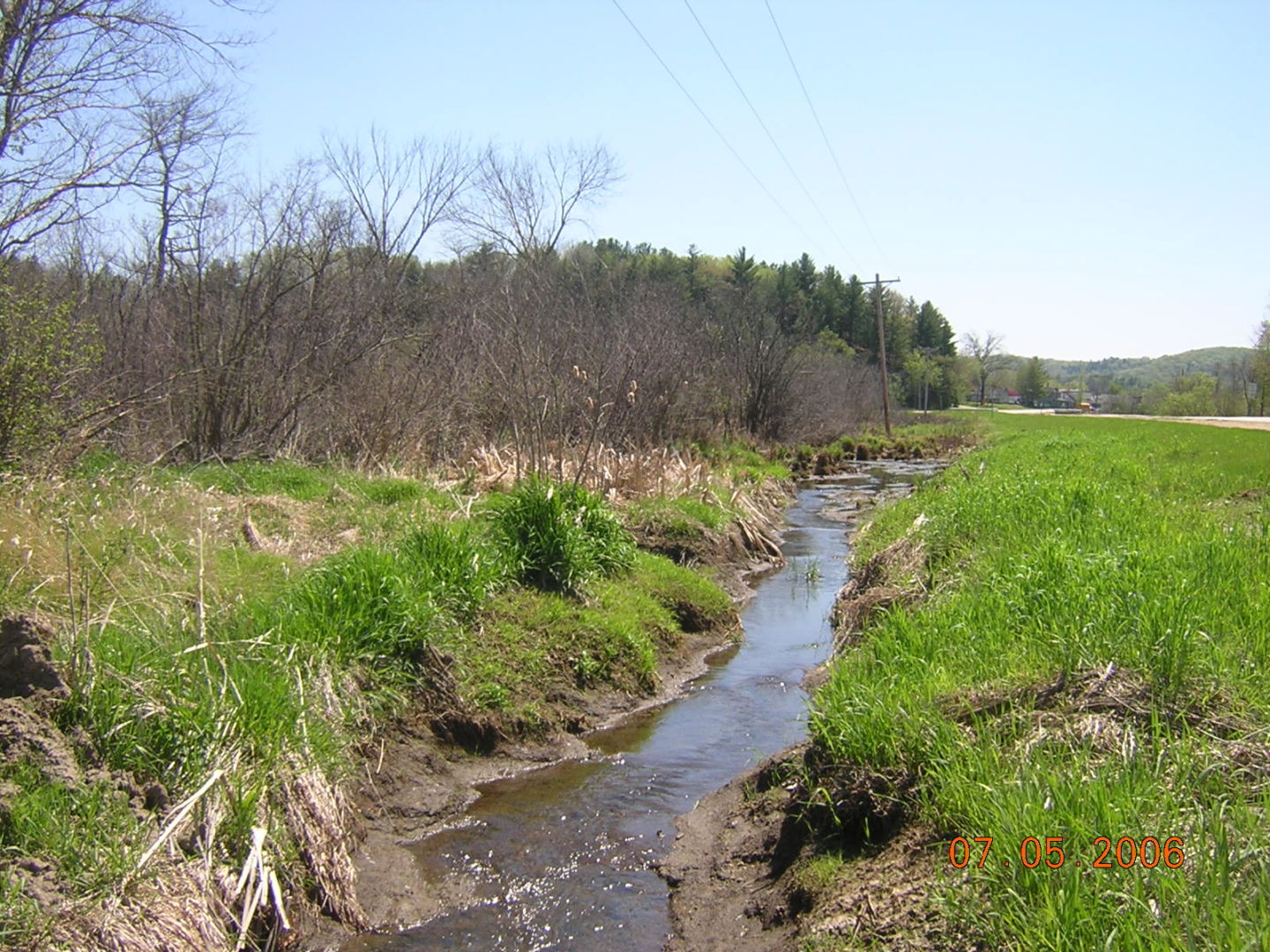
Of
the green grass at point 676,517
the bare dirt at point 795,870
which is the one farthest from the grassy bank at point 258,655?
the green grass at point 676,517

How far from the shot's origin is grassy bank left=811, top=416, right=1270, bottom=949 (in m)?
3.19

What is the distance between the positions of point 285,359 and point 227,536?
6.74m

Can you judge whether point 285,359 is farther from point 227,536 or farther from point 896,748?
point 896,748

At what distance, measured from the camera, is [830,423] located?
40031 millimetres

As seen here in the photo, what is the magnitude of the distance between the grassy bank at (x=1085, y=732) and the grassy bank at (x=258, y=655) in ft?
8.05

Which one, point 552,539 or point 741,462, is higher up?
point 552,539

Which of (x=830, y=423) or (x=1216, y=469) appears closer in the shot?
(x=1216, y=469)

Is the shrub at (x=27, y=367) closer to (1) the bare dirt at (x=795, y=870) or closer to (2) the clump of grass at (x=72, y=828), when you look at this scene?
(2) the clump of grass at (x=72, y=828)

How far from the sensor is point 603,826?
6176mm

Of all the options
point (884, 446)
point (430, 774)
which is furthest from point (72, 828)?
point (884, 446)

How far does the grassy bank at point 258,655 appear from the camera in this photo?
4223 millimetres

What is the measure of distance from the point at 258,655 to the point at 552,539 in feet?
12.9

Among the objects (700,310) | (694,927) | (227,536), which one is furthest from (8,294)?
(700,310)

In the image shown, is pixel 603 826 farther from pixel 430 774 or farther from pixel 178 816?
pixel 178 816
